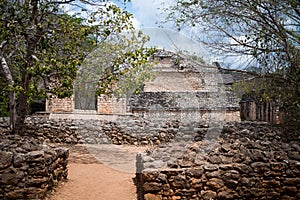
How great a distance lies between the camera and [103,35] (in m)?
8.32

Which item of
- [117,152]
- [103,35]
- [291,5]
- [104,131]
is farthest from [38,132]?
[291,5]

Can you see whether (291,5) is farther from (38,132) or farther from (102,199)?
(38,132)

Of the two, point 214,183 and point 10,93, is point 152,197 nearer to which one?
point 214,183

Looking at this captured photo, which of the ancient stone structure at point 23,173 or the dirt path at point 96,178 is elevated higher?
the ancient stone structure at point 23,173

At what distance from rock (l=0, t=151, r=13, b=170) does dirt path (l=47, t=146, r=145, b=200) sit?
98 centimetres

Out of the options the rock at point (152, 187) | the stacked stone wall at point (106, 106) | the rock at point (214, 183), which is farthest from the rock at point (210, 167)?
the stacked stone wall at point (106, 106)

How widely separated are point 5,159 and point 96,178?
2.68 meters

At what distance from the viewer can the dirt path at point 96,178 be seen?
595cm

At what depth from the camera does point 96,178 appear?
7.30 meters

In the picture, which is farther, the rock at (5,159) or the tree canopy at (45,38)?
the tree canopy at (45,38)

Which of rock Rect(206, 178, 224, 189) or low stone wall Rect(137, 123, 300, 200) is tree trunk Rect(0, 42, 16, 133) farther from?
rock Rect(206, 178, 224, 189)

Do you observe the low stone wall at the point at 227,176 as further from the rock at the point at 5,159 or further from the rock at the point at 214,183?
the rock at the point at 5,159

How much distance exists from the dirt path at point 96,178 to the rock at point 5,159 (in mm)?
983

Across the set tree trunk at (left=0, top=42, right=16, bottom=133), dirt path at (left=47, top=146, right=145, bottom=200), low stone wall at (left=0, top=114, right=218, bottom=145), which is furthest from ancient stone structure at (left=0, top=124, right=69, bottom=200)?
low stone wall at (left=0, top=114, right=218, bottom=145)
